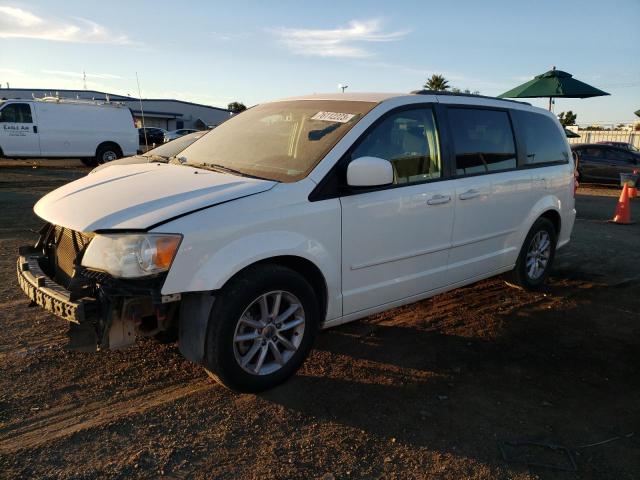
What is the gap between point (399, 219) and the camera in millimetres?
3668

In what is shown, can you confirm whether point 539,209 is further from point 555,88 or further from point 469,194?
point 555,88

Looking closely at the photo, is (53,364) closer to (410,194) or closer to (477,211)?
(410,194)

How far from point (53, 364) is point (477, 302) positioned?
3710mm

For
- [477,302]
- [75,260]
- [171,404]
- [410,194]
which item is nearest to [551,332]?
[477,302]

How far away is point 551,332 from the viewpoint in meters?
4.43

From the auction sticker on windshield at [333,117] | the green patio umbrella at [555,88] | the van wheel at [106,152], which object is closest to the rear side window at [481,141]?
the auction sticker on windshield at [333,117]

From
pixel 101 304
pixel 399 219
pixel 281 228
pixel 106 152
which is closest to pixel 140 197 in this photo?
pixel 101 304

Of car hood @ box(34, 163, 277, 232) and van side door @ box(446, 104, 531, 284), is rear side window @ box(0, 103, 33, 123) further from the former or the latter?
van side door @ box(446, 104, 531, 284)

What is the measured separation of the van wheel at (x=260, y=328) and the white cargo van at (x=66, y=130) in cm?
1707

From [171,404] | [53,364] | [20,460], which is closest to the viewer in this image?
[20,460]

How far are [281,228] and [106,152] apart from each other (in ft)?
58.8

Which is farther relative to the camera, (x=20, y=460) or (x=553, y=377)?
(x=553, y=377)

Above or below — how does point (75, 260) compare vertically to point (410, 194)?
below

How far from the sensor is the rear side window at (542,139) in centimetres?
507
